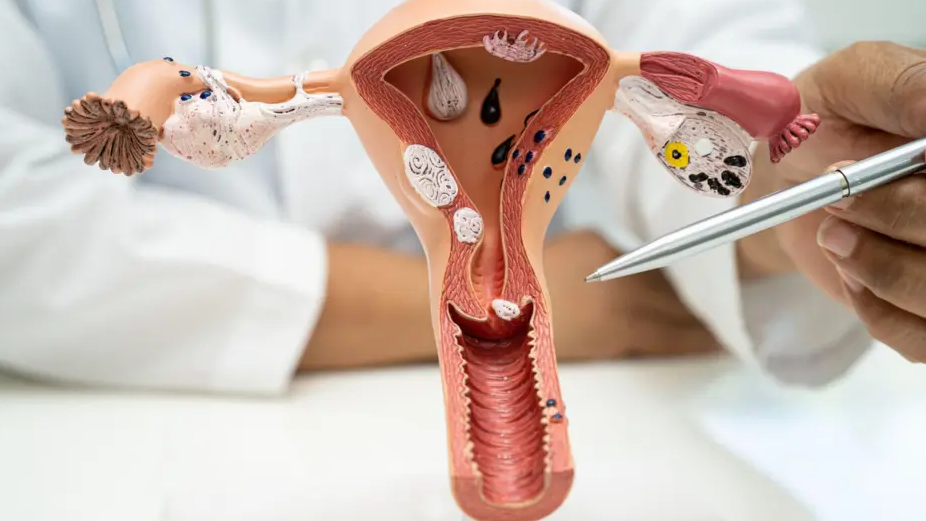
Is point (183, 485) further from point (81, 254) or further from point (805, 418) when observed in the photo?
point (805, 418)

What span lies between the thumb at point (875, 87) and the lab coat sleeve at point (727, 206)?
0.31ft

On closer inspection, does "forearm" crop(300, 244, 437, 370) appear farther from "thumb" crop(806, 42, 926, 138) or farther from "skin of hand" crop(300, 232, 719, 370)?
"thumb" crop(806, 42, 926, 138)

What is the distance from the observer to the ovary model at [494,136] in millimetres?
223

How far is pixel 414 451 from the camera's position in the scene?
372mm

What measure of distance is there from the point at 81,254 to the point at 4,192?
0.05m

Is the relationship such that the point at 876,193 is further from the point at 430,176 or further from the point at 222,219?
the point at 222,219

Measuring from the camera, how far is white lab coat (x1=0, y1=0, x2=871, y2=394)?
0.40 meters

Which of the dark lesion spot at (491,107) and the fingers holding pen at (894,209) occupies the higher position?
the dark lesion spot at (491,107)

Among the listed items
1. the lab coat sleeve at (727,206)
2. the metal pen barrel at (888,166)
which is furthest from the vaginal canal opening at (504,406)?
the lab coat sleeve at (727,206)

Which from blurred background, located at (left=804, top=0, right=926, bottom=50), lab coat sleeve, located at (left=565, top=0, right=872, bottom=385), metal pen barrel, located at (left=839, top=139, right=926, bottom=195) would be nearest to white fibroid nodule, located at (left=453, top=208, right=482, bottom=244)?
metal pen barrel, located at (left=839, top=139, right=926, bottom=195)

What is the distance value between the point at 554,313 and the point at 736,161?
0.26 m

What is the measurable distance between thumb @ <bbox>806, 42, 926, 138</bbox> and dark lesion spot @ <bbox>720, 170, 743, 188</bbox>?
8 cm

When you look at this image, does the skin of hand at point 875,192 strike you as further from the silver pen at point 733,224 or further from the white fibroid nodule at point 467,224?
the white fibroid nodule at point 467,224

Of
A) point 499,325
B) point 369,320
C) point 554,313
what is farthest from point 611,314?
point 499,325
